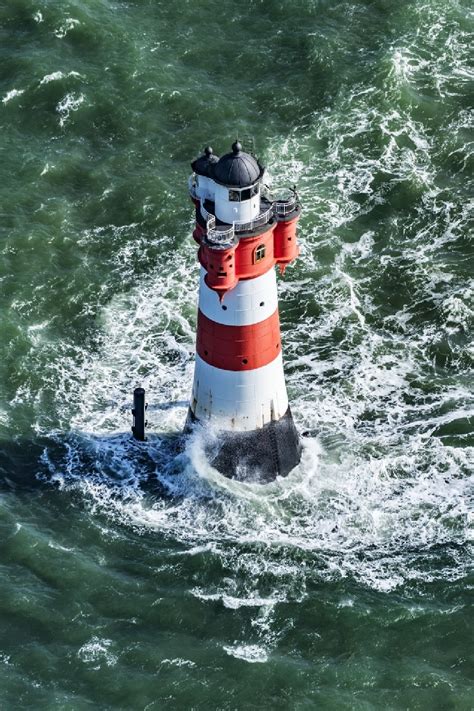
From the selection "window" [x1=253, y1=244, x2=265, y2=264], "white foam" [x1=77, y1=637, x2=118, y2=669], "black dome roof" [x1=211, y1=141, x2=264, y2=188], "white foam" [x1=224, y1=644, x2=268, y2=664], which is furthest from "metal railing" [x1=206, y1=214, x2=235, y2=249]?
"white foam" [x1=77, y1=637, x2=118, y2=669]

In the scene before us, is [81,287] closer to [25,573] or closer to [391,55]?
[25,573]

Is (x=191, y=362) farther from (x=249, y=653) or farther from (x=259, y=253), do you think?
(x=249, y=653)

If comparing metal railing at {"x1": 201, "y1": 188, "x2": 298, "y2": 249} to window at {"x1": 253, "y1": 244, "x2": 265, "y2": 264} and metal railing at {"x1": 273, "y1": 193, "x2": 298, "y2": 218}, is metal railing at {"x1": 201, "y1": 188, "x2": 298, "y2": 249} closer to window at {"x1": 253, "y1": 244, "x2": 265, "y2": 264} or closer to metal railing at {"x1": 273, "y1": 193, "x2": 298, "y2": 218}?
metal railing at {"x1": 273, "y1": 193, "x2": 298, "y2": 218}

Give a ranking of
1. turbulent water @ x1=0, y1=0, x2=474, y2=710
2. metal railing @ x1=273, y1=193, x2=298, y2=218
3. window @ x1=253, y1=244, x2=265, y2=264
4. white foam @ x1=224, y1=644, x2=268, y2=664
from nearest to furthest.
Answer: white foam @ x1=224, y1=644, x2=268, y2=664 < turbulent water @ x1=0, y1=0, x2=474, y2=710 < window @ x1=253, y1=244, x2=265, y2=264 < metal railing @ x1=273, y1=193, x2=298, y2=218

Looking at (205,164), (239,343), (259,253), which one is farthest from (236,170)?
(239,343)

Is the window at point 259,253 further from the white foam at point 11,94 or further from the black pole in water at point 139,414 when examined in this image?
the white foam at point 11,94
